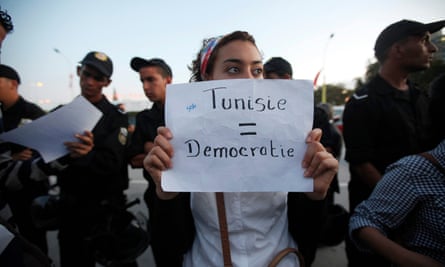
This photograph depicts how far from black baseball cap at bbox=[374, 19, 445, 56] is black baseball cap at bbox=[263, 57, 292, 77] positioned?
97 centimetres

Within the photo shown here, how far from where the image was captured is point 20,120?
8.07 feet

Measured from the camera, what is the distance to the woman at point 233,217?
89 centimetres

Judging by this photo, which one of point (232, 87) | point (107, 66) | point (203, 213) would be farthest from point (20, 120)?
point (232, 87)

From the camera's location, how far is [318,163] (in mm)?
754

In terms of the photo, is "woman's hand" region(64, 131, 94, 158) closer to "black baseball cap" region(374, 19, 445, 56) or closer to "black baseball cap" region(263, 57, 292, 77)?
"black baseball cap" region(263, 57, 292, 77)

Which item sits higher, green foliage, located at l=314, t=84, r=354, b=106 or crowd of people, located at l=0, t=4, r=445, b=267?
crowd of people, located at l=0, t=4, r=445, b=267

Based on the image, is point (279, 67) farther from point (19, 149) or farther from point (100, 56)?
point (19, 149)

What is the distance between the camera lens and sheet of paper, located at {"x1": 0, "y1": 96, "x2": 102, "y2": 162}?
4.29ft

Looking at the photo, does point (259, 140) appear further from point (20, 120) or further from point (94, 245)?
point (20, 120)

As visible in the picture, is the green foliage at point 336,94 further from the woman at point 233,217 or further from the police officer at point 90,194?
the woman at point 233,217

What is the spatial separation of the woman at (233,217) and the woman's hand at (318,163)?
0.14 ft

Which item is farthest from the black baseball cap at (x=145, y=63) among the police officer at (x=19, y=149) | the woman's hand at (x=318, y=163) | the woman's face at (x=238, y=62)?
the woman's hand at (x=318, y=163)

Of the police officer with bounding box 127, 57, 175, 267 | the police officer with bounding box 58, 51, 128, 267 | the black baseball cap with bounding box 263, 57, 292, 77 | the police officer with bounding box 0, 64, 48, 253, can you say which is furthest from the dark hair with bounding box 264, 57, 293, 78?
the police officer with bounding box 0, 64, 48, 253

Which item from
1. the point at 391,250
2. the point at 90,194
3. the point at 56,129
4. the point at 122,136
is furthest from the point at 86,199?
the point at 391,250
